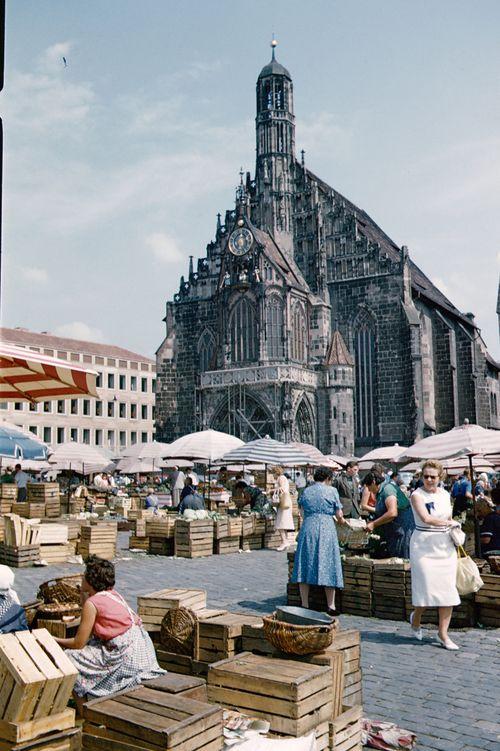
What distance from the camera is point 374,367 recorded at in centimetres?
3916

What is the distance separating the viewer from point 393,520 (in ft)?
30.8

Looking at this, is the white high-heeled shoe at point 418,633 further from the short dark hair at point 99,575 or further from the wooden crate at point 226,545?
the wooden crate at point 226,545

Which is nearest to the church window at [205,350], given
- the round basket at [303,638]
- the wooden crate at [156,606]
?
the wooden crate at [156,606]

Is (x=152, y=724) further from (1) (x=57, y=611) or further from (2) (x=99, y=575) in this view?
(1) (x=57, y=611)

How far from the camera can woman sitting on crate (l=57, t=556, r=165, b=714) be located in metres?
4.65

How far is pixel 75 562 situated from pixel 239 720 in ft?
33.0

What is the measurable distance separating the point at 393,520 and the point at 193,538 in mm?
5803

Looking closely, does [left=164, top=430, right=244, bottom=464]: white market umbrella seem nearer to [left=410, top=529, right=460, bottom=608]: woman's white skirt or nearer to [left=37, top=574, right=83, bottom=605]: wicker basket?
[left=410, top=529, right=460, bottom=608]: woman's white skirt

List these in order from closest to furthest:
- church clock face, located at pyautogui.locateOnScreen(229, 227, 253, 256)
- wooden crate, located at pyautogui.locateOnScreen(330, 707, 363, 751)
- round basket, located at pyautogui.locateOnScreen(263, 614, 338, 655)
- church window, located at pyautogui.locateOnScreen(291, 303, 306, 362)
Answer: wooden crate, located at pyautogui.locateOnScreen(330, 707, 363, 751), round basket, located at pyautogui.locateOnScreen(263, 614, 338, 655), church window, located at pyautogui.locateOnScreen(291, 303, 306, 362), church clock face, located at pyautogui.locateOnScreen(229, 227, 253, 256)

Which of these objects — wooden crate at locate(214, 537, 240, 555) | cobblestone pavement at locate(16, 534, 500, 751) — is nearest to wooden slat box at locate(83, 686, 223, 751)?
cobblestone pavement at locate(16, 534, 500, 751)

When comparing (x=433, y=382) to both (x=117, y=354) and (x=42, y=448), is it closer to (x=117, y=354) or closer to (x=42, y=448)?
(x=42, y=448)

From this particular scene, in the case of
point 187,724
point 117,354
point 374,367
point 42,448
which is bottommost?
point 187,724

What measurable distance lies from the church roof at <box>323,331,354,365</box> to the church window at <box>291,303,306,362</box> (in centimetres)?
133

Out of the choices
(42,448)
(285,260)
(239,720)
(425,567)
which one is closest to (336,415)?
(285,260)
